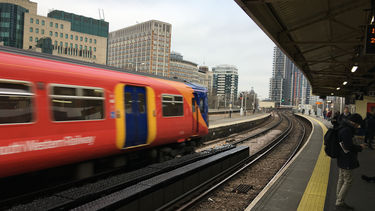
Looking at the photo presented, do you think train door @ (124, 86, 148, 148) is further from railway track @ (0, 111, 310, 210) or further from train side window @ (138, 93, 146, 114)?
railway track @ (0, 111, 310, 210)

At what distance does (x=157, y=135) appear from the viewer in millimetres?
9297

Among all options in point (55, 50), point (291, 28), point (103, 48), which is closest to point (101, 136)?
point (291, 28)

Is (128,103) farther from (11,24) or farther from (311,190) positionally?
(11,24)

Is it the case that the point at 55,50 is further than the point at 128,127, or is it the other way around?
the point at 55,50

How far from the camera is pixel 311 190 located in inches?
284

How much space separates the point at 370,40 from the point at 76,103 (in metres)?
7.50

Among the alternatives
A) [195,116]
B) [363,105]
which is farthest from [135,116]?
[363,105]

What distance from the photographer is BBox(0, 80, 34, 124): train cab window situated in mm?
5184

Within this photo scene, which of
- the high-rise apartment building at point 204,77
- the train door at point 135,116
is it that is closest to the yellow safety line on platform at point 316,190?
the train door at point 135,116

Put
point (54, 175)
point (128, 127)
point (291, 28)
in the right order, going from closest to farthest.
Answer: point (54, 175) → point (128, 127) → point (291, 28)

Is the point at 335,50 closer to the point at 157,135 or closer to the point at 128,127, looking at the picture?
the point at 157,135

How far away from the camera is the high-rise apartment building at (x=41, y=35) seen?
78.7 meters

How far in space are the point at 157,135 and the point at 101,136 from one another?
2.52m

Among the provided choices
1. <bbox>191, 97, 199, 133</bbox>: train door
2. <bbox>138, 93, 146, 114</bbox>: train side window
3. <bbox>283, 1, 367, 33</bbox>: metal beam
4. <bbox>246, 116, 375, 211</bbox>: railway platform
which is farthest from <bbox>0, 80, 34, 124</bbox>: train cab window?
<bbox>283, 1, 367, 33</bbox>: metal beam
